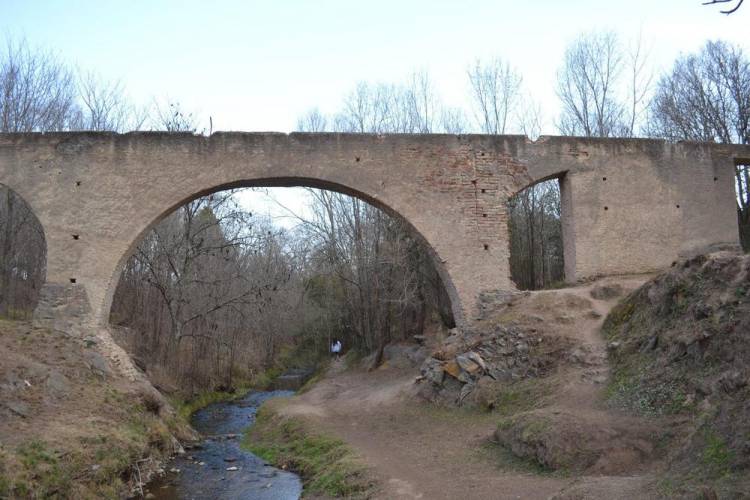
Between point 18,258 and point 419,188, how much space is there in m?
14.1

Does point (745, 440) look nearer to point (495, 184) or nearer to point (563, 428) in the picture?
point (563, 428)

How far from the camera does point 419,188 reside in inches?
490

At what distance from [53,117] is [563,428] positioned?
1751 centimetres

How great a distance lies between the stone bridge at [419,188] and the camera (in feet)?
38.5

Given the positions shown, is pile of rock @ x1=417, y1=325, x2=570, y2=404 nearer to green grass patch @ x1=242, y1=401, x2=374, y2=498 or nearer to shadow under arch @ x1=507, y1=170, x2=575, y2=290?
green grass patch @ x1=242, y1=401, x2=374, y2=498

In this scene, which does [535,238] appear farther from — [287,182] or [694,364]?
[694,364]

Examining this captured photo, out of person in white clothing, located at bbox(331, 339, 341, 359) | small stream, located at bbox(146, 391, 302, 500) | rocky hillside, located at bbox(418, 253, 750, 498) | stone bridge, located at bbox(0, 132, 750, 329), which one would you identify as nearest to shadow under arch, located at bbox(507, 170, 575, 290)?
stone bridge, located at bbox(0, 132, 750, 329)

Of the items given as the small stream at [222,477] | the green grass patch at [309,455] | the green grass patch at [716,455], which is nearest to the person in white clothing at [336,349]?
the green grass patch at [309,455]

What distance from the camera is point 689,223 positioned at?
1357cm

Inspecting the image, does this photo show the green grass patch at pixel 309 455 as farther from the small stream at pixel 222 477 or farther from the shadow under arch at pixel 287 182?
the shadow under arch at pixel 287 182

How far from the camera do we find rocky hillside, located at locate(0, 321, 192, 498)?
292 inches

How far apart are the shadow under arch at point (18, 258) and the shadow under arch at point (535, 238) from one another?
14295 mm

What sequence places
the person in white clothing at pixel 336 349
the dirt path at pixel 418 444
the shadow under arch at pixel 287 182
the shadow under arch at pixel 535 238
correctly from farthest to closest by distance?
the person in white clothing at pixel 336 349, the shadow under arch at pixel 535 238, the shadow under arch at pixel 287 182, the dirt path at pixel 418 444

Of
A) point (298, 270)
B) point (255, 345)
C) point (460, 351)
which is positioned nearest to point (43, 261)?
point (255, 345)
